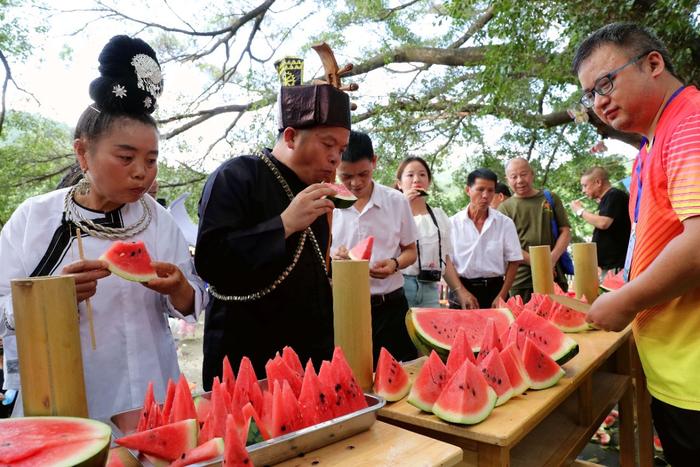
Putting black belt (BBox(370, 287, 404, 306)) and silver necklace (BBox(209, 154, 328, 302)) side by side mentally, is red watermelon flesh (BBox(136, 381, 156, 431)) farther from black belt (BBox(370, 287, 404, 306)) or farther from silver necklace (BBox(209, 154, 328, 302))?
black belt (BBox(370, 287, 404, 306))

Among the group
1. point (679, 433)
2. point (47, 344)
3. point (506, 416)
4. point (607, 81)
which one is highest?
point (607, 81)

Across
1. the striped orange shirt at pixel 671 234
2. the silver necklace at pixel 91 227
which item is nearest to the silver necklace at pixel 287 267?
the silver necklace at pixel 91 227

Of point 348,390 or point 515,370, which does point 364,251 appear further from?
point 348,390

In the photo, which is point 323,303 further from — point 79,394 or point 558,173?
point 558,173

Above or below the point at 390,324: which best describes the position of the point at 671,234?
above

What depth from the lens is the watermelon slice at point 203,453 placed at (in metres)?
1.00

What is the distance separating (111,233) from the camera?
6.31ft

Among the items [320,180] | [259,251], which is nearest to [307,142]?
[320,180]

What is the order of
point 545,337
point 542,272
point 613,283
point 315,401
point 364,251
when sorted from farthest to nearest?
1. point 613,283
2. point 542,272
3. point 364,251
4. point 545,337
5. point 315,401

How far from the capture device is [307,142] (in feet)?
7.24

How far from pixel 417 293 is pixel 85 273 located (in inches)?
132

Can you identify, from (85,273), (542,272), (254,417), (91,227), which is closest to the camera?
(254,417)

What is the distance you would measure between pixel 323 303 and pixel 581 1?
655cm

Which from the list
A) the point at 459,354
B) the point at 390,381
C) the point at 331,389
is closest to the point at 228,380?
the point at 331,389
